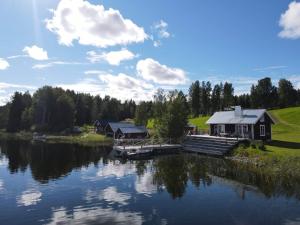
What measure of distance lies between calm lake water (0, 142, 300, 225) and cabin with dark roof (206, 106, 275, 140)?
1277 cm

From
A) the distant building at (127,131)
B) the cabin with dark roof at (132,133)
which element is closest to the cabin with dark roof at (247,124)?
the cabin with dark roof at (132,133)

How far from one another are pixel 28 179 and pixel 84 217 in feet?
58.2

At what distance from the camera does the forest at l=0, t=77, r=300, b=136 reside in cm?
11594

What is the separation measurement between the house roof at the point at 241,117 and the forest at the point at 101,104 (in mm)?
27254

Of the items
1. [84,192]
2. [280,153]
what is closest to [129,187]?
[84,192]

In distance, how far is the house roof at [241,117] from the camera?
59125 mm

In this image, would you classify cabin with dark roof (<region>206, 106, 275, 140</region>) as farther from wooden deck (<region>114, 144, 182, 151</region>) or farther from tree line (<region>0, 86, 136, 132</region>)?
tree line (<region>0, 86, 136, 132</region>)

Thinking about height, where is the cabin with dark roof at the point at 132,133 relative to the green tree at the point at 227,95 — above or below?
below

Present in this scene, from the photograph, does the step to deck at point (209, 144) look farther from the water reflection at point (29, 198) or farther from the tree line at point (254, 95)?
the tree line at point (254, 95)

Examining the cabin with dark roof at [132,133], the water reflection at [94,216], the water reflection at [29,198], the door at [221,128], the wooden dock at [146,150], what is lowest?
the water reflection at [94,216]

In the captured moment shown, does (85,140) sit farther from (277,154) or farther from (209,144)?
(277,154)

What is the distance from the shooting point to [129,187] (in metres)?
34.2

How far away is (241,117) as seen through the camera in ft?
204

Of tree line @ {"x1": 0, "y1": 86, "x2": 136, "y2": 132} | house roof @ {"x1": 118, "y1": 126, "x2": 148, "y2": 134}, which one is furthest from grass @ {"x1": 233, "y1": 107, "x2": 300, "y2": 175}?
tree line @ {"x1": 0, "y1": 86, "x2": 136, "y2": 132}
